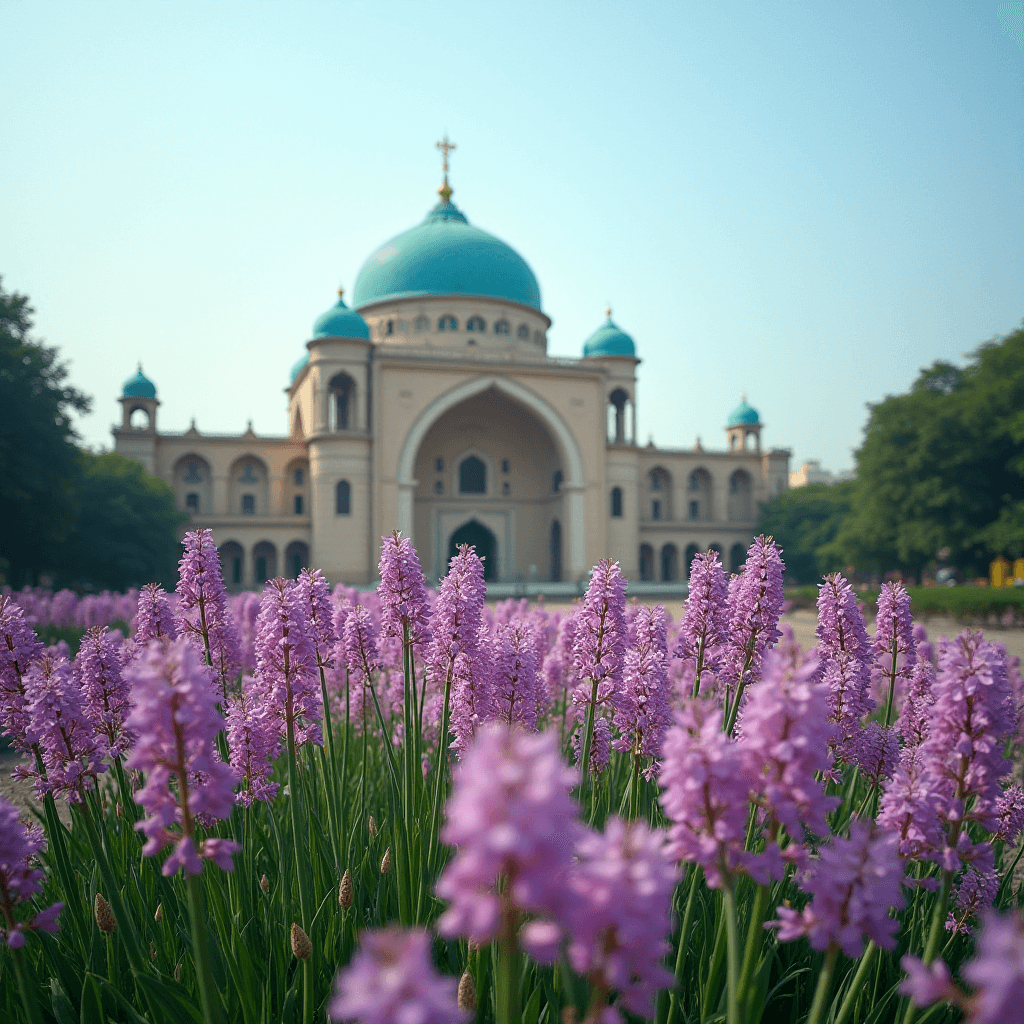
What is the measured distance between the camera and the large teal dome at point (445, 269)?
32.4 m

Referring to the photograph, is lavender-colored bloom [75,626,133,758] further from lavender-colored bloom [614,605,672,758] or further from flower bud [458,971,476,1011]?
lavender-colored bloom [614,605,672,758]

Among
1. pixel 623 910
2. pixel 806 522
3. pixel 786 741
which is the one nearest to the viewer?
pixel 623 910

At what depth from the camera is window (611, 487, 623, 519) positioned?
1238 inches

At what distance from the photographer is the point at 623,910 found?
0.69m

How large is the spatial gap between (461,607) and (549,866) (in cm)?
154

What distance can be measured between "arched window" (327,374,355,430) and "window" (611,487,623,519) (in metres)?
10.9

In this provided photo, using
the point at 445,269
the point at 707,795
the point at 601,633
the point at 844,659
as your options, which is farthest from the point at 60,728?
the point at 445,269

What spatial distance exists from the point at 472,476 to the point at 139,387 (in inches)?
563

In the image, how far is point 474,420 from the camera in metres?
33.6

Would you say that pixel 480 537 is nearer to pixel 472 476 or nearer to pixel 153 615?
pixel 472 476

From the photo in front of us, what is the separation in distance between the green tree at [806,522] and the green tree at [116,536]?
2472cm

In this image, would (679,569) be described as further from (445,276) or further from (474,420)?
(445,276)

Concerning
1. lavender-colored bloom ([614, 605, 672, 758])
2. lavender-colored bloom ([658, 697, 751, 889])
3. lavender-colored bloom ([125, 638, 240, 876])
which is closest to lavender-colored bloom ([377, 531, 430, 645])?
lavender-colored bloom ([614, 605, 672, 758])

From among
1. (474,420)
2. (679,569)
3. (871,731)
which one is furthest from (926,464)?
(871,731)
